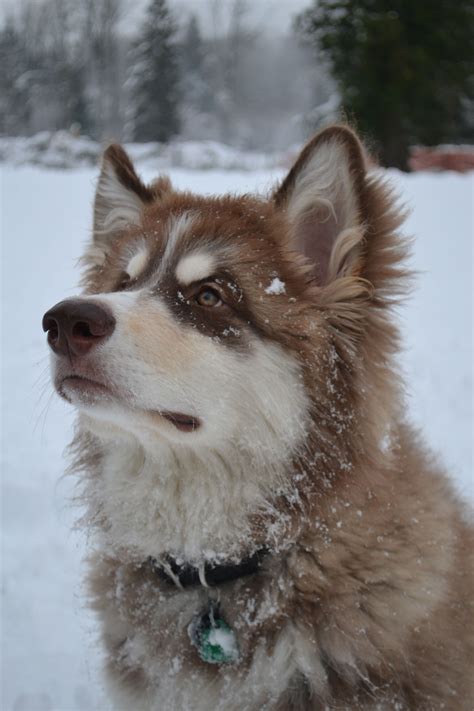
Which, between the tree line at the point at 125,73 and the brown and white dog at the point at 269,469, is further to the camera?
the tree line at the point at 125,73

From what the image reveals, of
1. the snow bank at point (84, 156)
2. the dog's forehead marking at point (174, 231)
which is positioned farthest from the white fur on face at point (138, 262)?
the snow bank at point (84, 156)

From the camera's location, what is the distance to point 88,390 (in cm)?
223

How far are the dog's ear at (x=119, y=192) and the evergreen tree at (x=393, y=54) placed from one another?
2056 centimetres

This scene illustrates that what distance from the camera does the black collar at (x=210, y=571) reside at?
2.47 metres

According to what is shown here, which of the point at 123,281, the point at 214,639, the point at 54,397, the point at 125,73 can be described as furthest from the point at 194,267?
the point at 125,73

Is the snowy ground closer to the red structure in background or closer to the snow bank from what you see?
the snow bank

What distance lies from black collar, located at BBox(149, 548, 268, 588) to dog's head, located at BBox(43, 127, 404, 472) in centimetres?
41

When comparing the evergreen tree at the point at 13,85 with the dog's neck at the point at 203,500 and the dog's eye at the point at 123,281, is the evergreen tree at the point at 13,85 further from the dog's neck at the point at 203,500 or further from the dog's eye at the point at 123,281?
the dog's neck at the point at 203,500

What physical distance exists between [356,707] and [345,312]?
1.39 meters

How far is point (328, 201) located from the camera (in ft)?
8.56

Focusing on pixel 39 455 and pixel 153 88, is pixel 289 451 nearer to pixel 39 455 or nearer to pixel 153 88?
pixel 39 455

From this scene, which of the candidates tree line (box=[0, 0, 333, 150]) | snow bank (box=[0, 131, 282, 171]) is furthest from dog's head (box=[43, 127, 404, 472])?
tree line (box=[0, 0, 333, 150])

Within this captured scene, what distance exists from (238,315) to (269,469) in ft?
1.91

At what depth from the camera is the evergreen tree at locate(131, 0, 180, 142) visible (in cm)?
3550
